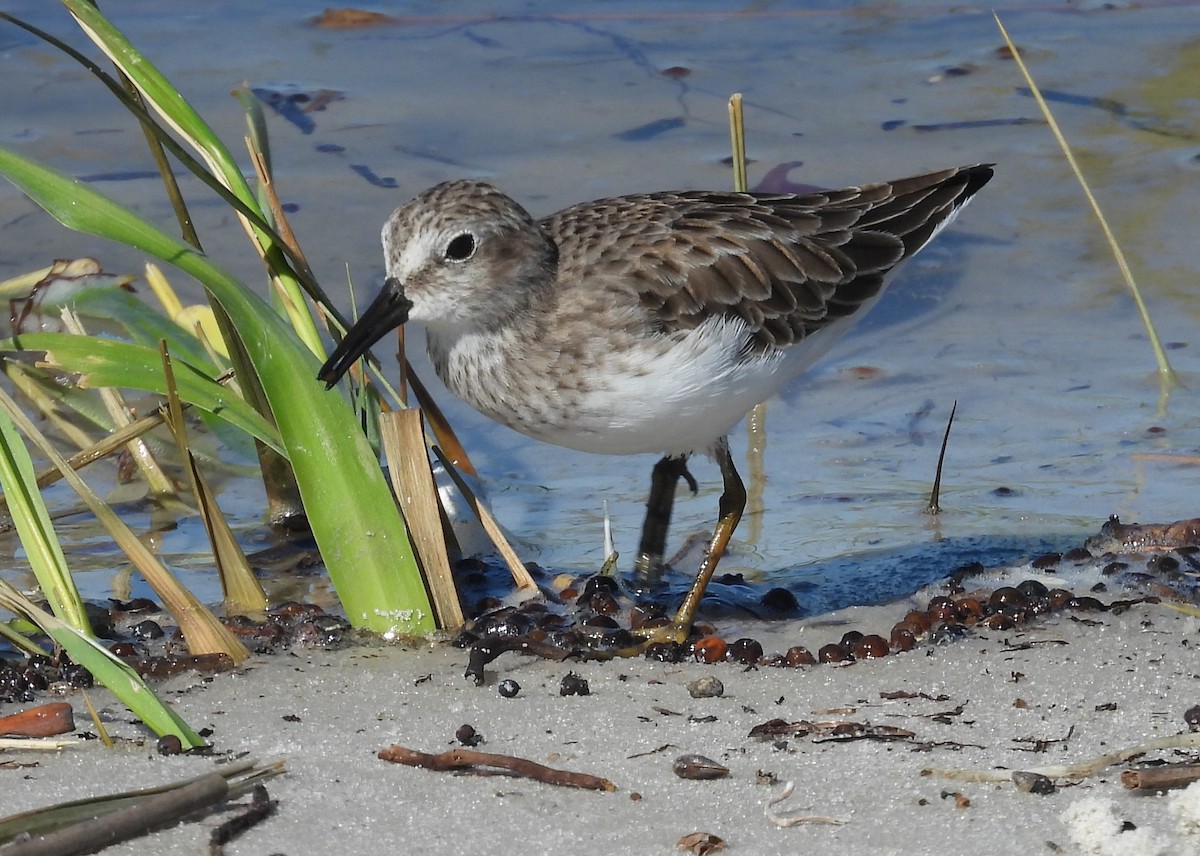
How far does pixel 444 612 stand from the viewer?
473cm

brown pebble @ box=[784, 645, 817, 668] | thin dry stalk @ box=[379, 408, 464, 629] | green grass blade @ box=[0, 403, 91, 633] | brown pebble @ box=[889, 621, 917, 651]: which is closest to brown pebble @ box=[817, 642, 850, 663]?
brown pebble @ box=[784, 645, 817, 668]

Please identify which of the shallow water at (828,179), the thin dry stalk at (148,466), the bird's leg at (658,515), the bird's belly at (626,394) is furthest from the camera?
the shallow water at (828,179)

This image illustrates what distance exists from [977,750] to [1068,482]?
100 inches

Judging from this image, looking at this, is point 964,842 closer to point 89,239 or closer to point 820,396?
point 820,396

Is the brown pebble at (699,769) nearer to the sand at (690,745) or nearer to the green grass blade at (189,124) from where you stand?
the sand at (690,745)

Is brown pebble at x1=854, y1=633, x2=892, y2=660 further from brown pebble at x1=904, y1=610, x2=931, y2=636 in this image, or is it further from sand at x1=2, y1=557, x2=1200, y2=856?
brown pebble at x1=904, y1=610, x2=931, y2=636

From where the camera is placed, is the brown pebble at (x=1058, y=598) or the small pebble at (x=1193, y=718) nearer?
the small pebble at (x=1193, y=718)

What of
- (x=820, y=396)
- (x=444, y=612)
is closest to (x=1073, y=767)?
(x=444, y=612)

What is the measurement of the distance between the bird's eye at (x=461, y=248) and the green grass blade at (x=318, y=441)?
668 millimetres

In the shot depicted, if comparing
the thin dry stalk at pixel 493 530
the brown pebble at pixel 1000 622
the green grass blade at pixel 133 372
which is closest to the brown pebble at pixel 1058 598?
the brown pebble at pixel 1000 622

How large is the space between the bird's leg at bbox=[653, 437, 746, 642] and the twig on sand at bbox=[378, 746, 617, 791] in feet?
3.96

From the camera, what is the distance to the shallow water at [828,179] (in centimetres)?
602

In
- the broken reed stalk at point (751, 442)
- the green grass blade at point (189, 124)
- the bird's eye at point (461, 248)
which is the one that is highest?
the green grass blade at point (189, 124)

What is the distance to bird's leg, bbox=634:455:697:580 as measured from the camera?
572 cm
